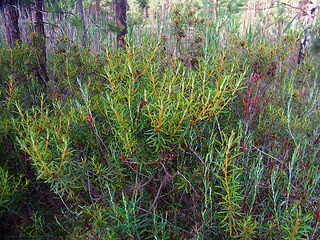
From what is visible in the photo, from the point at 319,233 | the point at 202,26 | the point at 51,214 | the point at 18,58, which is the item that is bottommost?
the point at 51,214

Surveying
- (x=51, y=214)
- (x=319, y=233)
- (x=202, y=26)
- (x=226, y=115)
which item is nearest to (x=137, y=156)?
(x=226, y=115)

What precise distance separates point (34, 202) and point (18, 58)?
1.38 meters

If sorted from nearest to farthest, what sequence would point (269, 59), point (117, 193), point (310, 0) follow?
point (117, 193) → point (269, 59) → point (310, 0)

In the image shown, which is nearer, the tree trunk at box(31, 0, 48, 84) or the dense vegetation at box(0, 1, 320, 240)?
the dense vegetation at box(0, 1, 320, 240)

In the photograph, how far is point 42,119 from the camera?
3.75 ft

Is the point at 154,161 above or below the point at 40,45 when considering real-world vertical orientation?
below

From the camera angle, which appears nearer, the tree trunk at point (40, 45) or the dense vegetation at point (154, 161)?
the dense vegetation at point (154, 161)

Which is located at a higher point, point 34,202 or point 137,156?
point 137,156

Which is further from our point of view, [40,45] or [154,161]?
[40,45]

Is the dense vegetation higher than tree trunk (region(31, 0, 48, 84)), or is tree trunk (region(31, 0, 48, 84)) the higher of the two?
tree trunk (region(31, 0, 48, 84))

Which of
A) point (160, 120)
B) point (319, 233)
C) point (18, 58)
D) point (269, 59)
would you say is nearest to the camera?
point (160, 120)

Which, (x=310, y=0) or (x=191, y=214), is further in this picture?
(x=310, y=0)

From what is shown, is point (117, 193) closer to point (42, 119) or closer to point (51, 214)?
point (51, 214)

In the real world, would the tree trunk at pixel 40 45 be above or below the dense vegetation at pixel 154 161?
above
